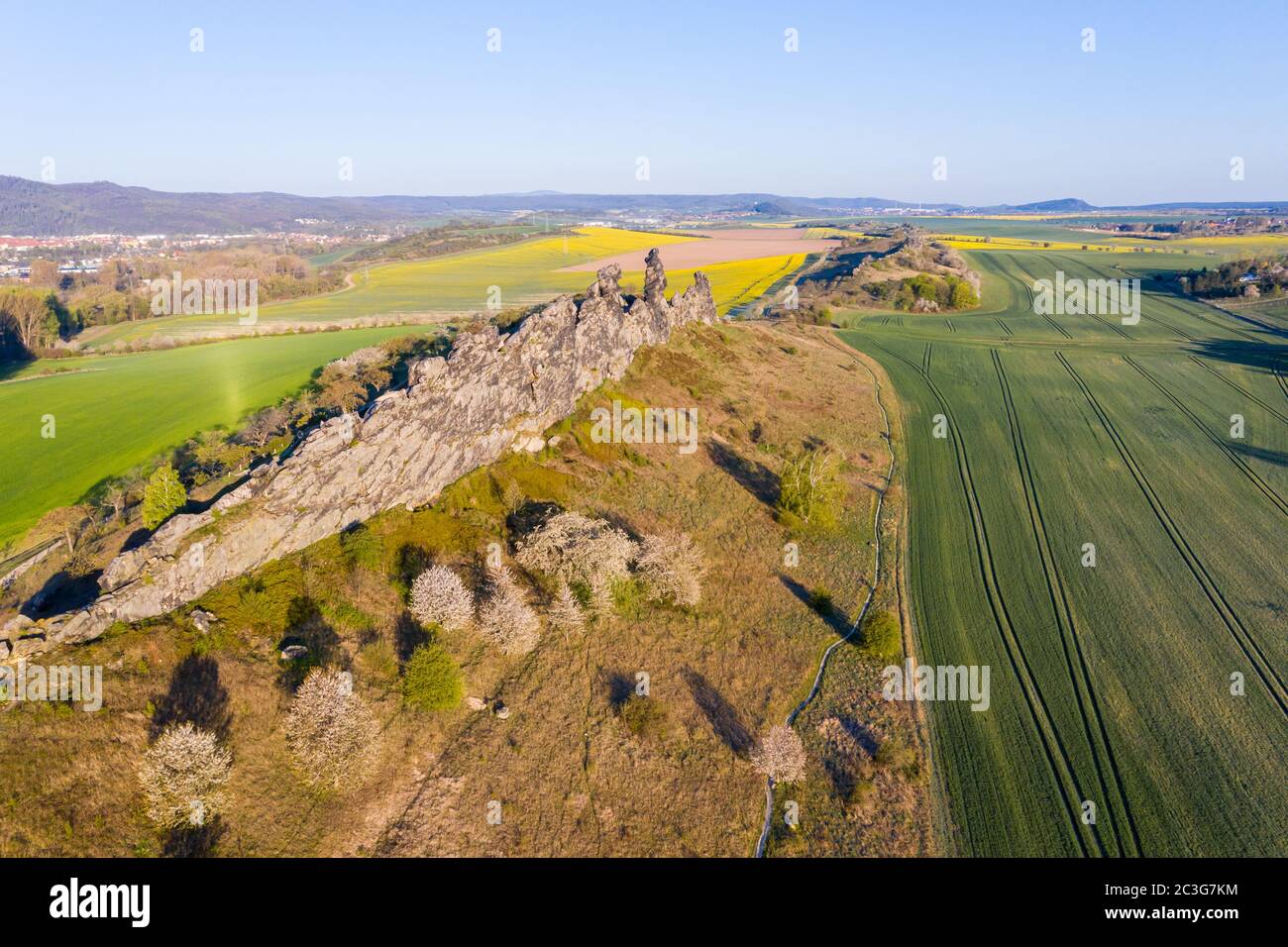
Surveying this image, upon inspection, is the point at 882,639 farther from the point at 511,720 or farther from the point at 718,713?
the point at 511,720

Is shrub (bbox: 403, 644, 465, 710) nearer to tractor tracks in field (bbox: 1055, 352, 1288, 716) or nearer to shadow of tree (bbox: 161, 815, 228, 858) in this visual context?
shadow of tree (bbox: 161, 815, 228, 858)

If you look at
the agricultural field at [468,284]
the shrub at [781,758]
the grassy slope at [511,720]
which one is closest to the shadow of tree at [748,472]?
the grassy slope at [511,720]

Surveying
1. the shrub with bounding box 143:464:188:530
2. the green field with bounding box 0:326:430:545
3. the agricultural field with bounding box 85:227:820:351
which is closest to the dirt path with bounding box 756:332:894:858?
the shrub with bounding box 143:464:188:530

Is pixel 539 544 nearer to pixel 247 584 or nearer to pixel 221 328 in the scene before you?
pixel 247 584

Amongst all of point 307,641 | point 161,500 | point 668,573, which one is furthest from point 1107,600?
point 161,500
